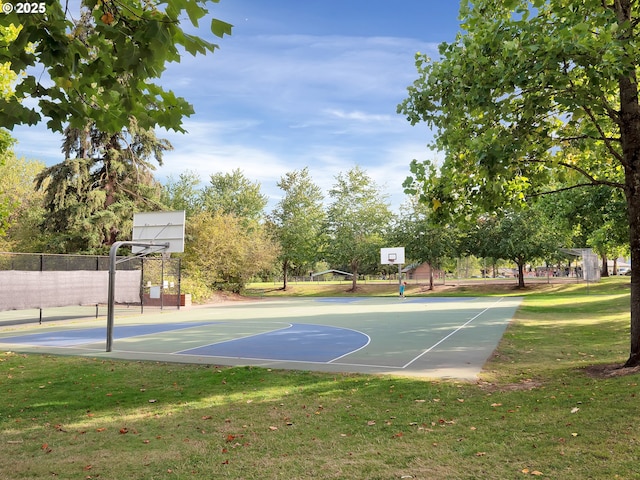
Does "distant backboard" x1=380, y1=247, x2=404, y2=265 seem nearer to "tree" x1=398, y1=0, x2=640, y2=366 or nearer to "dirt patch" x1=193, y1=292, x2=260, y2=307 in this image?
"dirt patch" x1=193, y1=292, x2=260, y2=307

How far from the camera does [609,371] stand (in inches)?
316

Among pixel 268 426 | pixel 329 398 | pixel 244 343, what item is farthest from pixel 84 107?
pixel 244 343

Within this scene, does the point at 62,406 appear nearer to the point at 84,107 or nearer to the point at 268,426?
the point at 268,426

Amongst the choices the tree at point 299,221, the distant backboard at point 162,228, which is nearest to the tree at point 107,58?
the distant backboard at point 162,228

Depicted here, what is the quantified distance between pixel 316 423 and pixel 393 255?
3907cm

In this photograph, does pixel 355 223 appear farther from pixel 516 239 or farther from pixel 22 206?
pixel 22 206

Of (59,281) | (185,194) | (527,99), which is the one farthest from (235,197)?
(527,99)

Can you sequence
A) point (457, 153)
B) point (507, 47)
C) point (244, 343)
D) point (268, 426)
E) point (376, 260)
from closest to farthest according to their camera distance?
point (268, 426), point (507, 47), point (457, 153), point (244, 343), point (376, 260)

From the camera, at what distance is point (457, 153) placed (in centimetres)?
893

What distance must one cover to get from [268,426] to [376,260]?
147 feet

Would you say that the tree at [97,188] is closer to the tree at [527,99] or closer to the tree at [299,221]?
the tree at [299,221]

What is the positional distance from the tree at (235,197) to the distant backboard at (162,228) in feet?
91.5

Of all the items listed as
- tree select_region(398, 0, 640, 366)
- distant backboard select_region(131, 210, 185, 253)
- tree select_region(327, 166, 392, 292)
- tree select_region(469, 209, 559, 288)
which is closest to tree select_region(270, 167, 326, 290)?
tree select_region(327, 166, 392, 292)

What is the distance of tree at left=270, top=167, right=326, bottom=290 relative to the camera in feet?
181
